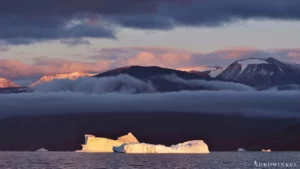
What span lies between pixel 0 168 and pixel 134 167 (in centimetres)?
2864

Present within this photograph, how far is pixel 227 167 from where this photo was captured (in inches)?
6747

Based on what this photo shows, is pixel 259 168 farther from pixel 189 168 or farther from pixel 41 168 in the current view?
pixel 41 168

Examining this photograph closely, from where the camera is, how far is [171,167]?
16912cm

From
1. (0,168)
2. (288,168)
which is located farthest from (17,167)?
(288,168)

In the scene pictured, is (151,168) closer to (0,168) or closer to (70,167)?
(70,167)

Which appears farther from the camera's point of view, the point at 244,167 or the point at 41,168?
the point at 244,167

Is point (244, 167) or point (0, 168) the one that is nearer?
point (0, 168)

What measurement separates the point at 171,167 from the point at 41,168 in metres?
27.9

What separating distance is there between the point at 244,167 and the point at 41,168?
43795 millimetres

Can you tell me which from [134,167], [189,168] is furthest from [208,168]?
[134,167]

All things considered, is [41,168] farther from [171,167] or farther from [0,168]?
[171,167]

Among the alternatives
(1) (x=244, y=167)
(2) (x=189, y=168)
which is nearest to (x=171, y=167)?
(2) (x=189, y=168)

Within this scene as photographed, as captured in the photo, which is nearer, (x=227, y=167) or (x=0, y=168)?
(x=0, y=168)

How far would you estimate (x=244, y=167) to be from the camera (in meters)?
172
